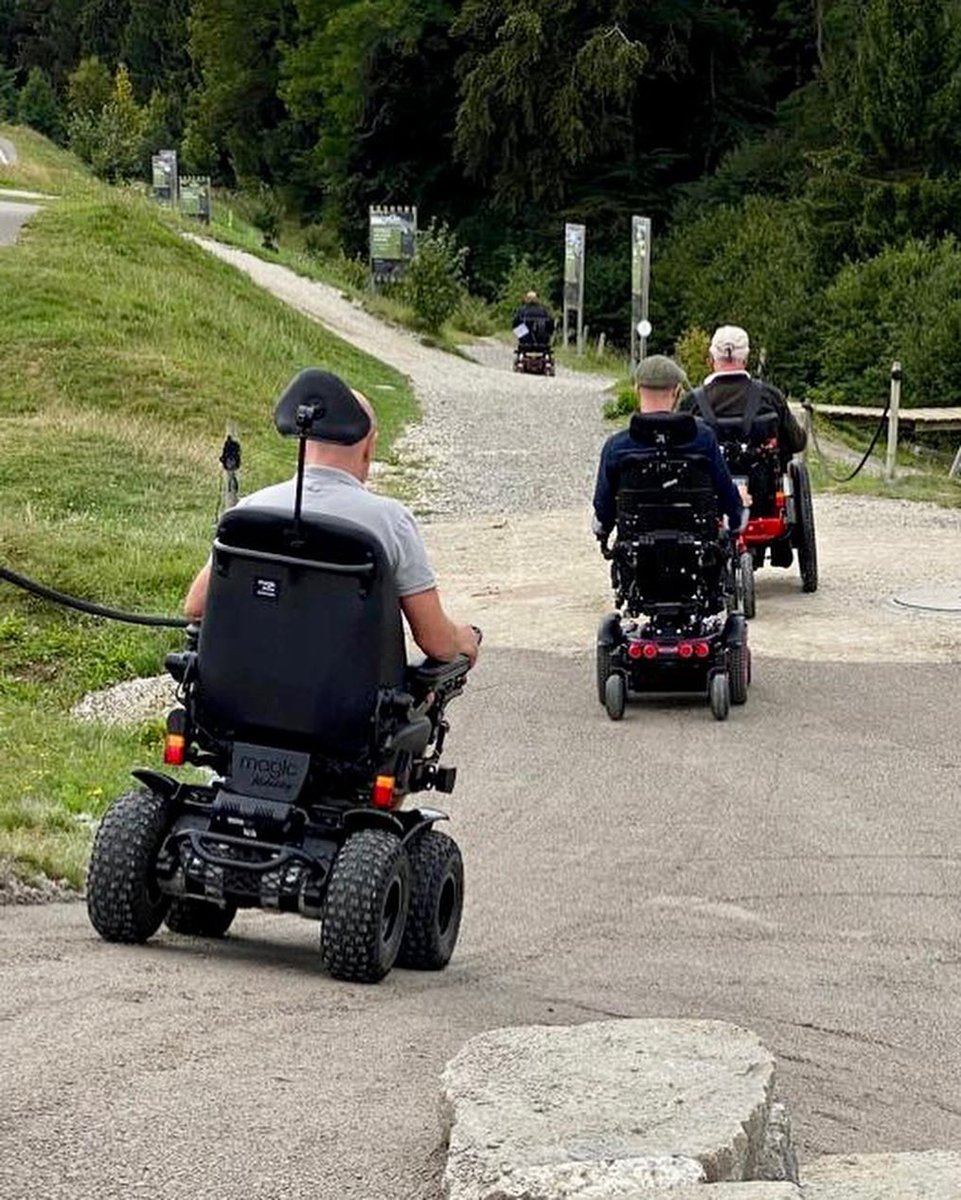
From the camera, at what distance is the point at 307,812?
708 cm

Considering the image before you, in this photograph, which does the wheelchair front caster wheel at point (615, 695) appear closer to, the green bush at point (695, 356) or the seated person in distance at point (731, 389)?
the seated person in distance at point (731, 389)

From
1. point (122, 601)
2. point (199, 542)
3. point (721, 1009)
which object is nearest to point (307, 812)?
point (721, 1009)

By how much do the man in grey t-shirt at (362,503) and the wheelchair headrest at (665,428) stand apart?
4.99 metres

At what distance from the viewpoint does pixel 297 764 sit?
7027 mm

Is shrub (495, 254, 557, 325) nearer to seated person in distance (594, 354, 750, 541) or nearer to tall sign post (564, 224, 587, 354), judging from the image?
tall sign post (564, 224, 587, 354)

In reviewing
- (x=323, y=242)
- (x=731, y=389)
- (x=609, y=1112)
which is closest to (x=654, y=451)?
(x=731, y=389)

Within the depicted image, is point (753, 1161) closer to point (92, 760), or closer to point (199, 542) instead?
point (92, 760)

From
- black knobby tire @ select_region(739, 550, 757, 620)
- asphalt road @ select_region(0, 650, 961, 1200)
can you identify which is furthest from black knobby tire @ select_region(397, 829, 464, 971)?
black knobby tire @ select_region(739, 550, 757, 620)

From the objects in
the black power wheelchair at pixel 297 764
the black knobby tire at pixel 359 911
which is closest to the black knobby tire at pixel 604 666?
the black power wheelchair at pixel 297 764

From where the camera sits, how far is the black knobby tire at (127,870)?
7012 mm

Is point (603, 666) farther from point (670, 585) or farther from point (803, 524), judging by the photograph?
point (803, 524)

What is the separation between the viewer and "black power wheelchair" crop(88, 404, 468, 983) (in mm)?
6844

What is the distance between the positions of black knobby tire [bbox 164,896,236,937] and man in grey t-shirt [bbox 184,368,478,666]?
3.23 feet

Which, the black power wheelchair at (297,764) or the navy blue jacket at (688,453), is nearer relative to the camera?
the black power wheelchair at (297,764)
